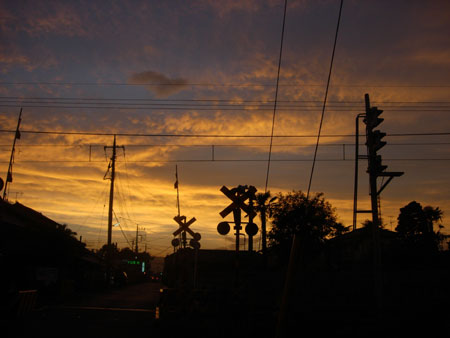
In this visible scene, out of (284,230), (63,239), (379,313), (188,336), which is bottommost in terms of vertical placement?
(188,336)

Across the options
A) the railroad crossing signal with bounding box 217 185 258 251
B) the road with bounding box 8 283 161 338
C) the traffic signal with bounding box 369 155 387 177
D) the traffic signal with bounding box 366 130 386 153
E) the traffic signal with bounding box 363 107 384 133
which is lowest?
the road with bounding box 8 283 161 338

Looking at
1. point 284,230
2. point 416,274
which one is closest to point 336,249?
point 284,230

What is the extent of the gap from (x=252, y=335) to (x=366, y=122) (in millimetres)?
8397

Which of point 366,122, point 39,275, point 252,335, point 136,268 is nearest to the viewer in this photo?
point 252,335

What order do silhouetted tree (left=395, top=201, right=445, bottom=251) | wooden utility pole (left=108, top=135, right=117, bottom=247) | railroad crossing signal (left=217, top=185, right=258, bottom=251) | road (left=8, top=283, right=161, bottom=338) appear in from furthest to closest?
1. silhouetted tree (left=395, top=201, right=445, bottom=251)
2. wooden utility pole (left=108, top=135, right=117, bottom=247)
3. railroad crossing signal (left=217, top=185, right=258, bottom=251)
4. road (left=8, top=283, right=161, bottom=338)

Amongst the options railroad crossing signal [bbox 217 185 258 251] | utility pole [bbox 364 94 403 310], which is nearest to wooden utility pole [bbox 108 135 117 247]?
railroad crossing signal [bbox 217 185 258 251]

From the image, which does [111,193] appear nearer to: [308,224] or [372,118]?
[308,224]

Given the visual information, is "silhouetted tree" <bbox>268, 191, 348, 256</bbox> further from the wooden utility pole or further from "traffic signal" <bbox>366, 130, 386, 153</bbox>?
"traffic signal" <bbox>366, 130, 386, 153</bbox>

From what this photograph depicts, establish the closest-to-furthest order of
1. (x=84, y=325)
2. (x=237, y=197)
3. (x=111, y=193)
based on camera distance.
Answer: (x=237, y=197) → (x=84, y=325) → (x=111, y=193)

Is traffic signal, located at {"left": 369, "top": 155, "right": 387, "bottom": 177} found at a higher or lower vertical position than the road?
higher

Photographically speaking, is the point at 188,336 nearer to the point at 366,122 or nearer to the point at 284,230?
the point at 366,122

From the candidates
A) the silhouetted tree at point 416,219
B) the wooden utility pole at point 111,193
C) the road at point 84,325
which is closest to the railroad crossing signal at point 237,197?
the road at point 84,325

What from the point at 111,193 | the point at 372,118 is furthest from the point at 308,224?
the point at 372,118

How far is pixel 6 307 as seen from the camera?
15445mm
